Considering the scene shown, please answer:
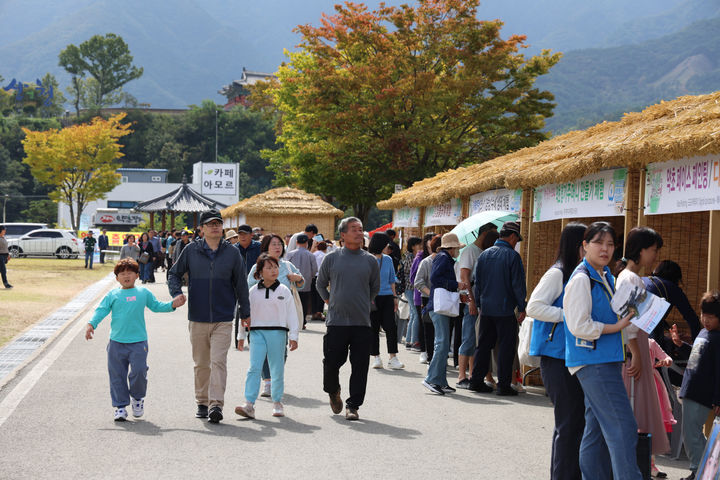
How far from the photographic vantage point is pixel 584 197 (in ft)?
31.4

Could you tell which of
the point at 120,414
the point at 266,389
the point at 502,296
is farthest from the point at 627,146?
A: the point at 120,414

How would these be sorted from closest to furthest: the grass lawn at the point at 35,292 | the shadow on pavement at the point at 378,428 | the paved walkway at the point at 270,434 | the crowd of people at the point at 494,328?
1. the crowd of people at the point at 494,328
2. the paved walkway at the point at 270,434
3. the shadow on pavement at the point at 378,428
4. the grass lawn at the point at 35,292

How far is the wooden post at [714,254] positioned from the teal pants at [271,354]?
3981 mm

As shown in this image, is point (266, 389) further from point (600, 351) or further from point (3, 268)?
point (3, 268)

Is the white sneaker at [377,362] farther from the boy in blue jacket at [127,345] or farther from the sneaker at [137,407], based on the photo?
the sneaker at [137,407]

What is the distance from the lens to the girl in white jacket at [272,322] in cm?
812

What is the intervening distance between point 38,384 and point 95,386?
63 cm

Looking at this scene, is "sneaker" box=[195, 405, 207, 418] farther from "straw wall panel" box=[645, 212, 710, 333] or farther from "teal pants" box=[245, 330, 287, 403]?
"straw wall panel" box=[645, 212, 710, 333]

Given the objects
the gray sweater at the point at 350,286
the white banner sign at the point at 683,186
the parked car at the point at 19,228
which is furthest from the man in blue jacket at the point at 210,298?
the parked car at the point at 19,228

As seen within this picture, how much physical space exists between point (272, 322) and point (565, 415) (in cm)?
363

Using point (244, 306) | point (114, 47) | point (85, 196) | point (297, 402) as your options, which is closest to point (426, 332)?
point (297, 402)

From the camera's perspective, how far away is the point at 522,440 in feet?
23.6

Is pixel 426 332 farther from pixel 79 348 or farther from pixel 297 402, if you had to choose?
pixel 79 348

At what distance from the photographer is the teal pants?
805 centimetres
